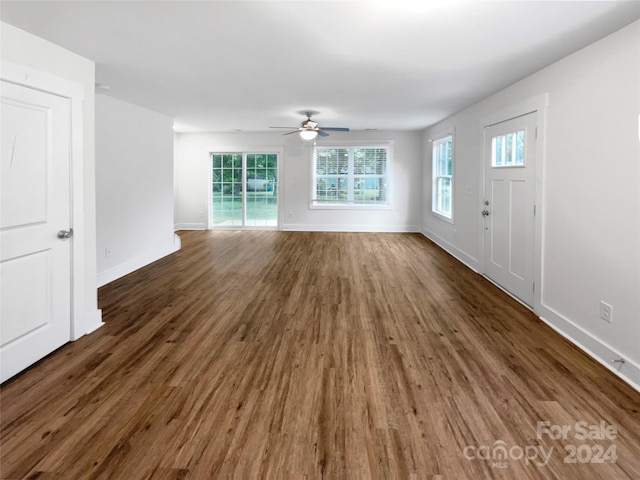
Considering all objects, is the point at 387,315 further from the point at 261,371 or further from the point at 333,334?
the point at 261,371

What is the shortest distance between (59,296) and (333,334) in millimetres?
2171

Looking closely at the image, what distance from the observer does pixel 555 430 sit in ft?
6.71

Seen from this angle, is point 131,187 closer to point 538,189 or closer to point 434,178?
point 538,189

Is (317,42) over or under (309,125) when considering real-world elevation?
under

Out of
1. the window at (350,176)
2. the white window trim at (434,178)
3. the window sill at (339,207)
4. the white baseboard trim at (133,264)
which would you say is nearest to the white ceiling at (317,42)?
the white window trim at (434,178)

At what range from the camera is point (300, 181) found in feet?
32.0

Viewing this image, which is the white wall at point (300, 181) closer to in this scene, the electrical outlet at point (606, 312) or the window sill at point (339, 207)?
the window sill at point (339, 207)

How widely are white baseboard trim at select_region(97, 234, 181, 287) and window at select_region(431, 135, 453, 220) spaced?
5.01m

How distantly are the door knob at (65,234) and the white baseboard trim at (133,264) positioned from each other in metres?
1.96

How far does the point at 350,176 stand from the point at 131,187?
537 centimetres

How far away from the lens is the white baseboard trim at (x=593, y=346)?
2.56m

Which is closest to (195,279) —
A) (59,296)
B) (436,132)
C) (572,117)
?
(59,296)

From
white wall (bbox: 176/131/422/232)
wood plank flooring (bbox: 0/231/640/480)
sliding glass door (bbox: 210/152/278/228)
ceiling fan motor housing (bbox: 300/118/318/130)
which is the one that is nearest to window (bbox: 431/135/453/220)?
white wall (bbox: 176/131/422/232)

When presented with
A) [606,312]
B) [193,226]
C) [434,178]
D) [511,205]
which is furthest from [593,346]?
[193,226]
